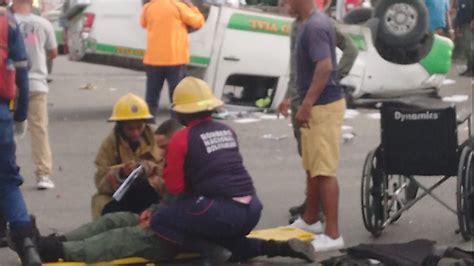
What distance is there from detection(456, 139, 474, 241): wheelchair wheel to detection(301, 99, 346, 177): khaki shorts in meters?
0.80

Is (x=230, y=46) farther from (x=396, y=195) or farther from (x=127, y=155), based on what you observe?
(x=127, y=155)

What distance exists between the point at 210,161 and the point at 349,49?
71.8 inches

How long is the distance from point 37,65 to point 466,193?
363 cm

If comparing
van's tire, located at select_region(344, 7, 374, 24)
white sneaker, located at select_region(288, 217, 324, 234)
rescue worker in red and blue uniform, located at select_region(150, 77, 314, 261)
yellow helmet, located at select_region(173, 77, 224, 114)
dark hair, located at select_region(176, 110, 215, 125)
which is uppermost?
yellow helmet, located at select_region(173, 77, 224, 114)

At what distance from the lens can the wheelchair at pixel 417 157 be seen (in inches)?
320

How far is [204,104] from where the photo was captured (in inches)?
296

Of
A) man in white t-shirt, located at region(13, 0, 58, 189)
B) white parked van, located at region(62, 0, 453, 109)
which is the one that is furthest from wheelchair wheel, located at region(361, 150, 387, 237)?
white parked van, located at region(62, 0, 453, 109)

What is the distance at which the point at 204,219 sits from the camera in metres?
7.33

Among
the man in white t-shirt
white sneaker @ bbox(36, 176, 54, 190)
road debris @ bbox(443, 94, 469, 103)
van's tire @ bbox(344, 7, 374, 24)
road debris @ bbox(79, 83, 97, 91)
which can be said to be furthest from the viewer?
road debris @ bbox(79, 83, 97, 91)

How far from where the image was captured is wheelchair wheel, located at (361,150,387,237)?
8.30 meters

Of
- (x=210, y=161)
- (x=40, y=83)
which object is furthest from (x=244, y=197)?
(x=40, y=83)

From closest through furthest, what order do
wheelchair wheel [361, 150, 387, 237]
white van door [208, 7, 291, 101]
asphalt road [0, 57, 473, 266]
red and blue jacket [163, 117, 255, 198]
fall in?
red and blue jacket [163, 117, 255, 198] → wheelchair wheel [361, 150, 387, 237] → asphalt road [0, 57, 473, 266] → white van door [208, 7, 291, 101]

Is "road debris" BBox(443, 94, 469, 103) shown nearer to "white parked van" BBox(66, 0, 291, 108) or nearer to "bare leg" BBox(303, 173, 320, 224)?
"white parked van" BBox(66, 0, 291, 108)

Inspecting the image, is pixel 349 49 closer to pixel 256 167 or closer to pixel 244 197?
pixel 244 197
